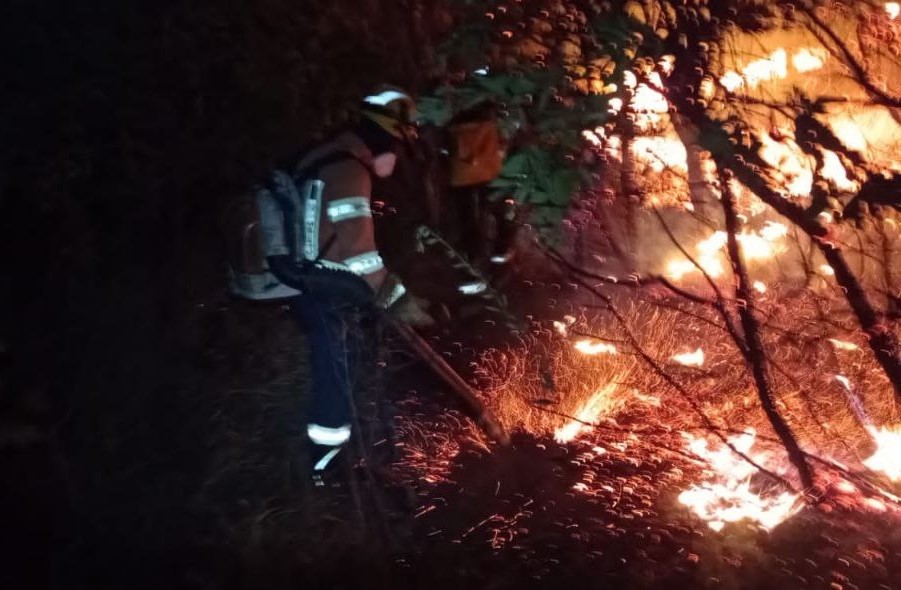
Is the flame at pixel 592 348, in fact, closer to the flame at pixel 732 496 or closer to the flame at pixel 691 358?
the flame at pixel 691 358

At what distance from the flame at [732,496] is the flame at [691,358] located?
0.43 metres

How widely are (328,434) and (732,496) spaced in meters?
1.94

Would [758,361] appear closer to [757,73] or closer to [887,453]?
[887,453]

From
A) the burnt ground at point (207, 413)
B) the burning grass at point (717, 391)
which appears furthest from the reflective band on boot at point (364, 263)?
the burning grass at point (717, 391)

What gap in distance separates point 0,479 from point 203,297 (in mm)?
1354

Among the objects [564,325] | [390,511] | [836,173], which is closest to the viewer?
[836,173]

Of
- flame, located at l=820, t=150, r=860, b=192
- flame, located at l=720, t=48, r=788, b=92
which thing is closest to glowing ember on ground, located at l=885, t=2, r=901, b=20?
flame, located at l=720, t=48, r=788, b=92

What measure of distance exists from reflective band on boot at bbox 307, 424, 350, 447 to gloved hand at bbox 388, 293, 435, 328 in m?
0.62

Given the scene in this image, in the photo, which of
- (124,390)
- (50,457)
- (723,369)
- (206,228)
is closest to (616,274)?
(723,369)

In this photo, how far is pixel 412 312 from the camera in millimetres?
4426

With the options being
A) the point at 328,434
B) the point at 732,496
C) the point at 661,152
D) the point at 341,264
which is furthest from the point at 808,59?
the point at 328,434

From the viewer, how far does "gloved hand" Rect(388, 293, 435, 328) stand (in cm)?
419

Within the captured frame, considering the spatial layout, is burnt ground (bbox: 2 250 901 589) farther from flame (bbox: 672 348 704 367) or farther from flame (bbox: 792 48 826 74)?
flame (bbox: 792 48 826 74)

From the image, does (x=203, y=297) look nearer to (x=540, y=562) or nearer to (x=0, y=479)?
(x=0, y=479)
